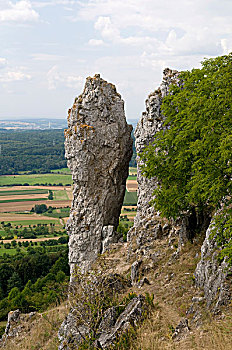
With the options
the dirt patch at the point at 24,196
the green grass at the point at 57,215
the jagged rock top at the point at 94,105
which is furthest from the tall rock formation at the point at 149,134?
the dirt patch at the point at 24,196

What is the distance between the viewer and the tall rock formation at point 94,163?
82.9 ft

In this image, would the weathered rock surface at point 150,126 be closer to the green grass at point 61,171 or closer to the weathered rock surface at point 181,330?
the weathered rock surface at point 181,330

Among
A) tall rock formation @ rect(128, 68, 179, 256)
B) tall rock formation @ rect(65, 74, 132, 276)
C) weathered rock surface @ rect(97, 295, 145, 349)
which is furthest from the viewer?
→ tall rock formation @ rect(65, 74, 132, 276)

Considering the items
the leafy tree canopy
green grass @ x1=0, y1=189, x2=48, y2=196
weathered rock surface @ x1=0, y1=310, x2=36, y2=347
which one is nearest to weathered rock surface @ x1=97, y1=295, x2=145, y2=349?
the leafy tree canopy

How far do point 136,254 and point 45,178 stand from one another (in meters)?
134

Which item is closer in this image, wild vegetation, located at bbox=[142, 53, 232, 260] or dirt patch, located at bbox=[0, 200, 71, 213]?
wild vegetation, located at bbox=[142, 53, 232, 260]

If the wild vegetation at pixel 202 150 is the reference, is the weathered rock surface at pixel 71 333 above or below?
below

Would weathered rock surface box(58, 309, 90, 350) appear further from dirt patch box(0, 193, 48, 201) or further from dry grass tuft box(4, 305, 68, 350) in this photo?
dirt patch box(0, 193, 48, 201)

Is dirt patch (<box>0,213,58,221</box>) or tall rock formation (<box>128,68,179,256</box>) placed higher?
tall rock formation (<box>128,68,179,256</box>)

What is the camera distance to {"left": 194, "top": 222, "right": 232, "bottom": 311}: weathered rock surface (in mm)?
11594

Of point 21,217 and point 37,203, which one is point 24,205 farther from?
point 21,217

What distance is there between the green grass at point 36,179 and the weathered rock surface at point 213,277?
429 feet

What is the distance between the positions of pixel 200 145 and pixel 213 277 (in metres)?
4.64

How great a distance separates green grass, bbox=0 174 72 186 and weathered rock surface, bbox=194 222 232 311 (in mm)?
130650
